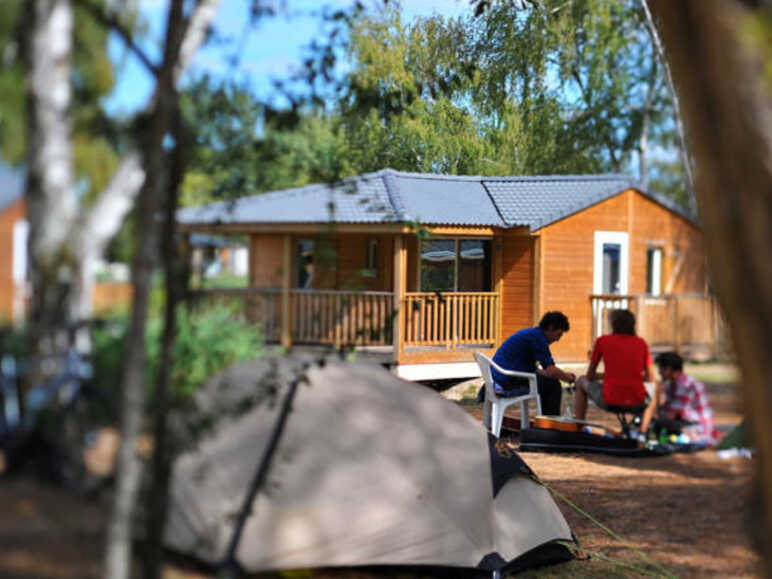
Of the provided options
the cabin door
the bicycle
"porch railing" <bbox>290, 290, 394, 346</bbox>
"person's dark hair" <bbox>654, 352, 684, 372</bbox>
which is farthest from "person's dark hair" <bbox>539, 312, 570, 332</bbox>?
the bicycle

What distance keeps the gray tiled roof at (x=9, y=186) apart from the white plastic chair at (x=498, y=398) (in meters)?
3.85

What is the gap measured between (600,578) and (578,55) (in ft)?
11.5

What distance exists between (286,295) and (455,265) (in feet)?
7.61

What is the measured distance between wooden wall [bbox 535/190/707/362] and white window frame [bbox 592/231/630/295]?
3cm

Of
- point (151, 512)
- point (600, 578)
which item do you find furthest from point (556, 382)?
point (151, 512)

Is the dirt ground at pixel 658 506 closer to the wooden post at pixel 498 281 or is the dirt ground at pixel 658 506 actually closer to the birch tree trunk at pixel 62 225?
the wooden post at pixel 498 281

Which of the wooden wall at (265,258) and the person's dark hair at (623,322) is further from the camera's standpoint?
the person's dark hair at (623,322)

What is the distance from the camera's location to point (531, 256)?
20.4 feet

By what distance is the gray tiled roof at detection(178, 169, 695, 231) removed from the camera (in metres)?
3.43

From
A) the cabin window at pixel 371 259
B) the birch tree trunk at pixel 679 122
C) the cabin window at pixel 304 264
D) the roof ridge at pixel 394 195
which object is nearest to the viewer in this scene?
the cabin window at pixel 304 264

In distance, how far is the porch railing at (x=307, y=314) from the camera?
3404 millimetres

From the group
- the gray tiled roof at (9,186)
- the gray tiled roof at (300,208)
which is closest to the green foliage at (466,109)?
the gray tiled roof at (300,208)

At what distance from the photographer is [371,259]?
14.0 ft

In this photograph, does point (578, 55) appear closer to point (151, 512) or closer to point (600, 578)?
point (600, 578)
